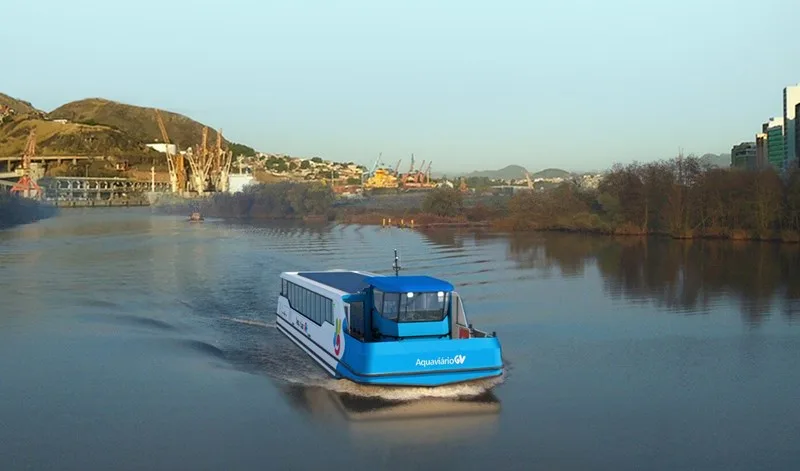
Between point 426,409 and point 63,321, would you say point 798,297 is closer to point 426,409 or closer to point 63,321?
point 426,409

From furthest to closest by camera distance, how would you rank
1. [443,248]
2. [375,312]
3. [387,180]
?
[387,180] → [443,248] → [375,312]

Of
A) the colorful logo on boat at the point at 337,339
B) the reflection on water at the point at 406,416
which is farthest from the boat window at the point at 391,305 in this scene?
the reflection on water at the point at 406,416

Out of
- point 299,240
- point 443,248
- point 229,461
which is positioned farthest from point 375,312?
point 299,240

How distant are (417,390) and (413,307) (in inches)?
37.7

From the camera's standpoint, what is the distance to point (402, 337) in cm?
959

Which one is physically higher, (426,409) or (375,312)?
(375,312)

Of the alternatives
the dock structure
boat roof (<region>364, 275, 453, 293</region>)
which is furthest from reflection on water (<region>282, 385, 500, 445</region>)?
the dock structure

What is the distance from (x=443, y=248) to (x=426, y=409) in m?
21.2

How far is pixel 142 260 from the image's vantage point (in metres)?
26.1

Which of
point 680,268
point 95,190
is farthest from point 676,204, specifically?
point 95,190

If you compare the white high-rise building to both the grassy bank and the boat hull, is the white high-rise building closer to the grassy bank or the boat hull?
the grassy bank

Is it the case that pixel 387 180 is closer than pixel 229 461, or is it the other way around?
pixel 229 461

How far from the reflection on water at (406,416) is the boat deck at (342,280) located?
6.93ft

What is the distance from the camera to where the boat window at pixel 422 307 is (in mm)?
9727
